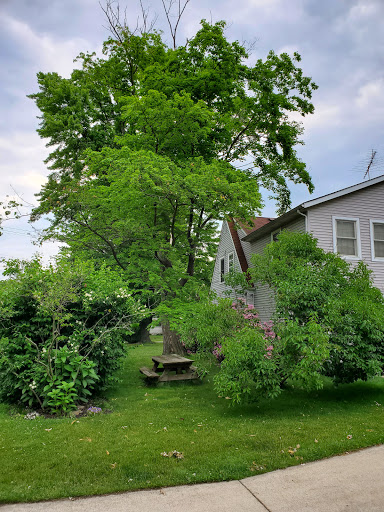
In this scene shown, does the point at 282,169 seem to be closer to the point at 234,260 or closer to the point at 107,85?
the point at 234,260

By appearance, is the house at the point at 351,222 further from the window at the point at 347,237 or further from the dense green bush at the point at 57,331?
the dense green bush at the point at 57,331

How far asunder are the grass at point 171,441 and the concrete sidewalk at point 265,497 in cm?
16

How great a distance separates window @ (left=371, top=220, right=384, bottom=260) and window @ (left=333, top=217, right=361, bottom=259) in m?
0.59

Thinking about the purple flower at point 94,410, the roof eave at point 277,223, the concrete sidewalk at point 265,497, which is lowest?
the purple flower at point 94,410

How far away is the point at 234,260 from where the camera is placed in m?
19.5

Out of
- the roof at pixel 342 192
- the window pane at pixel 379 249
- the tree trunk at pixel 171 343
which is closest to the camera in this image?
the roof at pixel 342 192

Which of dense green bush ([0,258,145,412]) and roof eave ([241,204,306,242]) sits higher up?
roof eave ([241,204,306,242])

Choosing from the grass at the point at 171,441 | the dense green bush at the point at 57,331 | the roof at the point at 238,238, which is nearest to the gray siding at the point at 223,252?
the roof at the point at 238,238

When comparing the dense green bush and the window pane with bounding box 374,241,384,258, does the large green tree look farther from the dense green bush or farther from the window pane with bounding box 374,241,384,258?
the window pane with bounding box 374,241,384,258

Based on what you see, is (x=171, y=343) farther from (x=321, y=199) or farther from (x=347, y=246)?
(x=321, y=199)

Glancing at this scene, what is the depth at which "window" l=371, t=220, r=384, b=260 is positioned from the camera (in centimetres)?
1327

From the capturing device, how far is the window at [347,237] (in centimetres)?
1305

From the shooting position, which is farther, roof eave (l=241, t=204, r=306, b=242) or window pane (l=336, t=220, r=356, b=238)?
window pane (l=336, t=220, r=356, b=238)

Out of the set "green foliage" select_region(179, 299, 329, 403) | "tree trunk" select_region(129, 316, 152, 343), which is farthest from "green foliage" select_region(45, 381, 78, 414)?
"tree trunk" select_region(129, 316, 152, 343)
